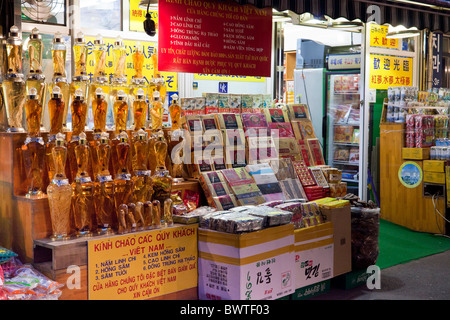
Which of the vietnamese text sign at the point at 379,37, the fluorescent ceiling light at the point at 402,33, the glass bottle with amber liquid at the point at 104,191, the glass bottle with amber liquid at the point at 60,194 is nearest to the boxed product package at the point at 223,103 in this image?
the glass bottle with amber liquid at the point at 104,191

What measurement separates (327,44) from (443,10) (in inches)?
112

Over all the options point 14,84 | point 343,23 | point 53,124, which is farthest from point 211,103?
point 343,23

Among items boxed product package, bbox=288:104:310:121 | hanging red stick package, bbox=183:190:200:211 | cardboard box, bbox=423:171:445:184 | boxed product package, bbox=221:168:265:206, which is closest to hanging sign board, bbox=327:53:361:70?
cardboard box, bbox=423:171:445:184

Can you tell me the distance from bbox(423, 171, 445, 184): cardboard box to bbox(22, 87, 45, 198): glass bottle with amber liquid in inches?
191

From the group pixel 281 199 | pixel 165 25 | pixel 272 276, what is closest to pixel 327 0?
pixel 165 25

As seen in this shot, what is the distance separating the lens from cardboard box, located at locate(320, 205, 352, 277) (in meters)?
4.25

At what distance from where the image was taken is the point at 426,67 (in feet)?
26.9

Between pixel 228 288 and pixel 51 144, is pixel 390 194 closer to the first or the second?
pixel 228 288

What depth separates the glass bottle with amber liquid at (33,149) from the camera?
3.17 meters

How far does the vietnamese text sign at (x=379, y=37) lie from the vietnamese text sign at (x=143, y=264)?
4799 mm

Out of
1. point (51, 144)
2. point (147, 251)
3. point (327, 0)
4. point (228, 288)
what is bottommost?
point (228, 288)

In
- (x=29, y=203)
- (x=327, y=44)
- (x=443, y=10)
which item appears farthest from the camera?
(x=327, y=44)

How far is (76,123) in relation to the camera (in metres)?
3.35

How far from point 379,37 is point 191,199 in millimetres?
4632
